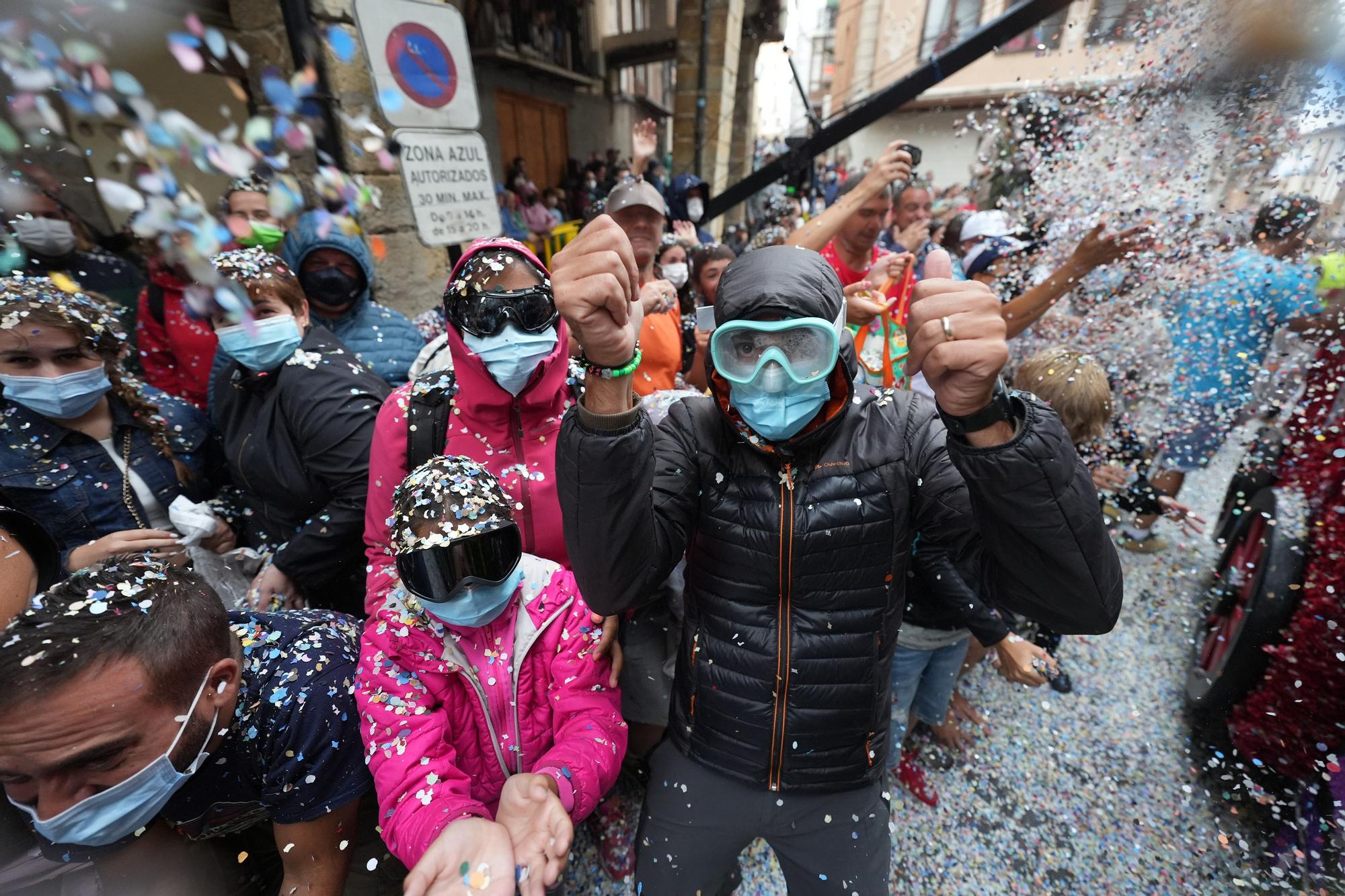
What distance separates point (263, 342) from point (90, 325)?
0.57 m

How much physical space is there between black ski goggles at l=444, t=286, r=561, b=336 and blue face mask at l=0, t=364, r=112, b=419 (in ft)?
4.65

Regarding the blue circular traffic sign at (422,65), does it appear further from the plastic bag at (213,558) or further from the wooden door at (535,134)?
the wooden door at (535,134)

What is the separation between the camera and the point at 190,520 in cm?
211

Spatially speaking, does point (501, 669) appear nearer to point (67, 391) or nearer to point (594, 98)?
point (67, 391)

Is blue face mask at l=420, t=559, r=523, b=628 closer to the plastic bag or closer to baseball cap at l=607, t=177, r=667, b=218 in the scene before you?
the plastic bag

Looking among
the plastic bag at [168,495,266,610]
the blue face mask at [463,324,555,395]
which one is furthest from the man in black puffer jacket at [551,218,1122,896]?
the plastic bag at [168,495,266,610]

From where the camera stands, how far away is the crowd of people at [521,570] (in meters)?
1.13

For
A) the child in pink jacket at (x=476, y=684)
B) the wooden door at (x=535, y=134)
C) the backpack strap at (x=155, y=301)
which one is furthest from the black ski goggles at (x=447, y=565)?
the wooden door at (x=535, y=134)

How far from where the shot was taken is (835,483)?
1.40 meters

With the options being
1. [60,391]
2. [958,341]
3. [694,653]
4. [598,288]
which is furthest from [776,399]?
[60,391]

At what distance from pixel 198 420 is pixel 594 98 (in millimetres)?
13828

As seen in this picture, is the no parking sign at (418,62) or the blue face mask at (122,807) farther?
the no parking sign at (418,62)

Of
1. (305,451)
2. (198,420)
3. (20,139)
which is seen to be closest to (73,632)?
(305,451)

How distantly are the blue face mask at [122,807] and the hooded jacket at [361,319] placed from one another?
191cm
